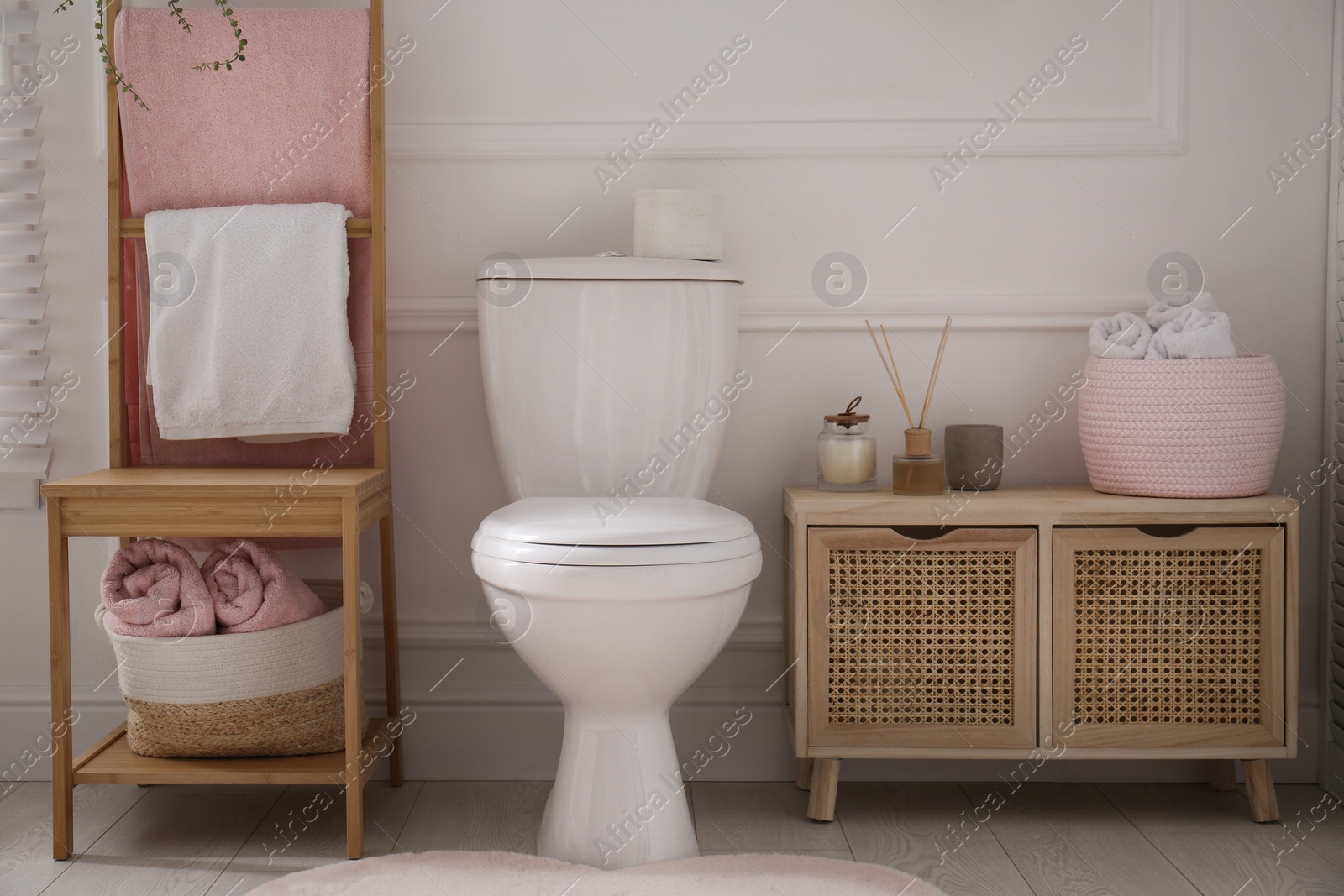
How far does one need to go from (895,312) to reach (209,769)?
1.28 meters

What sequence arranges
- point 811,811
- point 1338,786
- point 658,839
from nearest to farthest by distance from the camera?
point 658,839, point 811,811, point 1338,786

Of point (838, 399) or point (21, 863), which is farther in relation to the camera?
point (838, 399)

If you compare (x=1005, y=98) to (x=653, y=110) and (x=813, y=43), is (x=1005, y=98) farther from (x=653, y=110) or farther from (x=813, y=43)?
(x=653, y=110)

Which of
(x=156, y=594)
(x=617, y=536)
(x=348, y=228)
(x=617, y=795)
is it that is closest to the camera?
(x=617, y=536)

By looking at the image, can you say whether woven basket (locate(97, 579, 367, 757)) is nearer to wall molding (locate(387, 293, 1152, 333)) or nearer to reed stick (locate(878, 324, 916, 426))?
wall molding (locate(387, 293, 1152, 333))

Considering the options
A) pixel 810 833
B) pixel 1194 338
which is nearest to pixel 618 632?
pixel 810 833

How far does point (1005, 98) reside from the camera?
1.67 m

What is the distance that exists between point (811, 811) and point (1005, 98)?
1.21m

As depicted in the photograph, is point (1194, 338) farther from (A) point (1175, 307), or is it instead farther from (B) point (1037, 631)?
(B) point (1037, 631)

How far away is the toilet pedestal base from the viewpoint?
4.33 ft

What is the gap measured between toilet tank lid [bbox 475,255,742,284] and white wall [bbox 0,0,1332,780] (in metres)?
0.20

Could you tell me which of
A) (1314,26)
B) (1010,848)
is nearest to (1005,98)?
(1314,26)

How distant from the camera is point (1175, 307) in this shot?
1.57 meters

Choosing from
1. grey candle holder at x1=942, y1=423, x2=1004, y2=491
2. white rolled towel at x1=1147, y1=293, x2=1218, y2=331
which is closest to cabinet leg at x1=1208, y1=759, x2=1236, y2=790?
grey candle holder at x1=942, y1=423, x2=1004, y2=491
